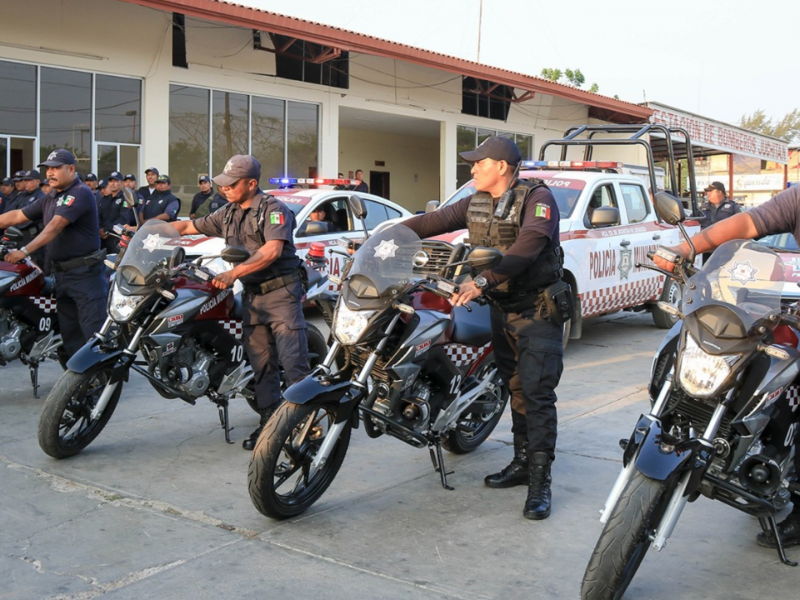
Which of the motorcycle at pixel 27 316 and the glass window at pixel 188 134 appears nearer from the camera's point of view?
the motorcycle at pixel 27 316

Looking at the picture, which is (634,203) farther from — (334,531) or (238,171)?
(334,531)

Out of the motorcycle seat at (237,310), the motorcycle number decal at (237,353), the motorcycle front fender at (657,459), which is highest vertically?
the motorcycle seat at (237,310)

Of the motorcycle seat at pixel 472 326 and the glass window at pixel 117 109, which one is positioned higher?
the glass window at pixel 117 109

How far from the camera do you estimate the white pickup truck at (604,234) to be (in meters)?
9.04

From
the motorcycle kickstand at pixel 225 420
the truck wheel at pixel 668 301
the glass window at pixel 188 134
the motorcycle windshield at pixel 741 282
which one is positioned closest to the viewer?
the motorcycle windshield at pixel 741 282

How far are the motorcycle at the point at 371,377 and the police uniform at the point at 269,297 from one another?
93 centimetres

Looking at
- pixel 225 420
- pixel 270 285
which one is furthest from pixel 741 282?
pixel 225 420

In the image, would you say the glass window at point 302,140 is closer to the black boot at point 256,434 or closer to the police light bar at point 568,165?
the police light bar at point 568,165

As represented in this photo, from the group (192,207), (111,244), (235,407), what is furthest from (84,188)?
(192,207)

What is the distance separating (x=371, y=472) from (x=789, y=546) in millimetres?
2287

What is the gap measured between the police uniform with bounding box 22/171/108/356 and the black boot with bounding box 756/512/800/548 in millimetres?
4821

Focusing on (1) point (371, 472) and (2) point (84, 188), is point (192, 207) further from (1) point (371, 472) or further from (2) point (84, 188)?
(1) point (371, 472)

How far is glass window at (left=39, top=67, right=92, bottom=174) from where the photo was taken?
573 inches

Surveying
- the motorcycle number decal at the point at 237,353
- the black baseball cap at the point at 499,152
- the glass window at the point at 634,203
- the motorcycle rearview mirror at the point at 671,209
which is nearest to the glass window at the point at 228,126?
the glass window at the point at 634,203
